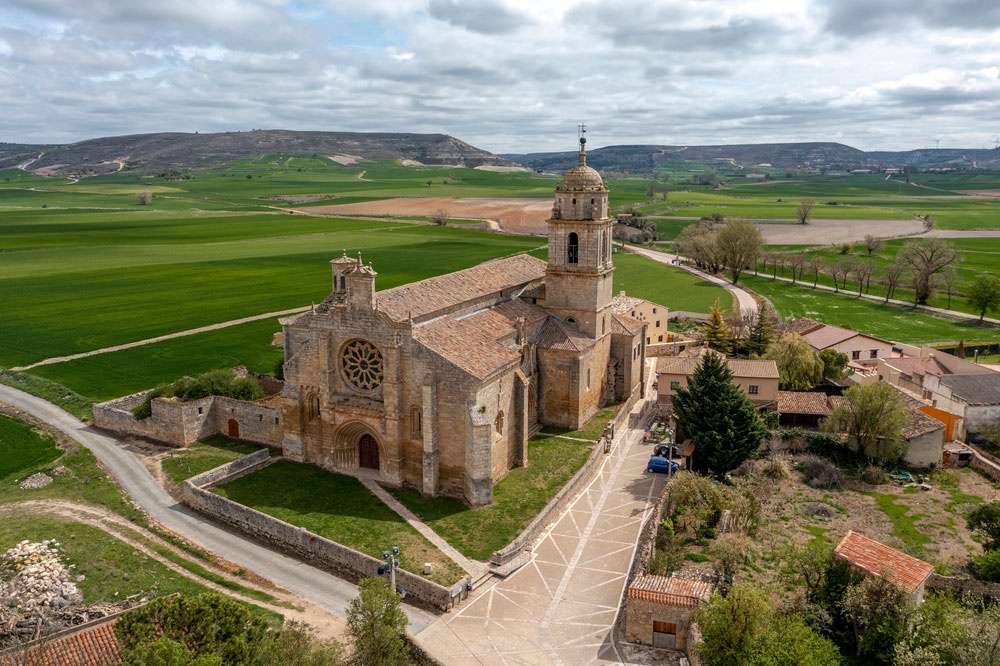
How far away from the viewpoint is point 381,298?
38.1 meters

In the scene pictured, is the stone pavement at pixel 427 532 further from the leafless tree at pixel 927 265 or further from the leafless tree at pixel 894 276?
the leafless tree at pixel 927 265

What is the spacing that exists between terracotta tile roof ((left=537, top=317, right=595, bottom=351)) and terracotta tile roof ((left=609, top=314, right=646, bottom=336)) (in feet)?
16.9

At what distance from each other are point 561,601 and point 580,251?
24945 millimetres

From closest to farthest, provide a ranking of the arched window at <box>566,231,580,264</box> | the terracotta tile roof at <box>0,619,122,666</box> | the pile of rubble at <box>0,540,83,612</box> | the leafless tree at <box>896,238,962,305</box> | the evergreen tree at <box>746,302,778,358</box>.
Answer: the terracotta tile roof at <box>0,619,122,666</box> < the pile of rubble at <box>0,540,83,612</box> < the arched window at <box>566,231,580,264</box> < the evergreen tree at <box>746,302,778,358</box> < the leafless tree at <box>896,238,962,305</box>

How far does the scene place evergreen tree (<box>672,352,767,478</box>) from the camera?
38.6m

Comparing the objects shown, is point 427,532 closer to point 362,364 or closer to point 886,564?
point 362,364

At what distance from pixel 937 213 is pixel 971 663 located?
7825 inches

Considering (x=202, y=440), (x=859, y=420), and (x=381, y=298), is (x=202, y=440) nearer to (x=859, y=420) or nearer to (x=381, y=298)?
(x=381, y=298)

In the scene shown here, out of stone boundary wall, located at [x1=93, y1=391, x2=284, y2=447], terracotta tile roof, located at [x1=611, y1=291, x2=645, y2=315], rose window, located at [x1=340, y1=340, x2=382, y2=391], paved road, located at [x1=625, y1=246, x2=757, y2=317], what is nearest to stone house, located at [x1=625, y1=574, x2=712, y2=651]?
rose window, located at [x1=340, y1=340, x2=382, y2=391]

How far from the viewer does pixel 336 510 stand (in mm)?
35031

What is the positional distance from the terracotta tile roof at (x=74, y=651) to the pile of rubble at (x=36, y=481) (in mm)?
17332

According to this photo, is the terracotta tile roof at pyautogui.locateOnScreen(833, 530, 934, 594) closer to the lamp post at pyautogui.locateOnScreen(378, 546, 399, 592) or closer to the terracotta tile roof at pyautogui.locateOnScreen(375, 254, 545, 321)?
the lamp post at pyautogui.locateOnScreen(378, 546, 399, 592)

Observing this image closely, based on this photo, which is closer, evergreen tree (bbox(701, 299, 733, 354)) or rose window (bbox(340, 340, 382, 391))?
rose window (bbox(340, 340, 382, 391))

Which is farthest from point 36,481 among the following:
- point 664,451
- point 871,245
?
point 871,245
